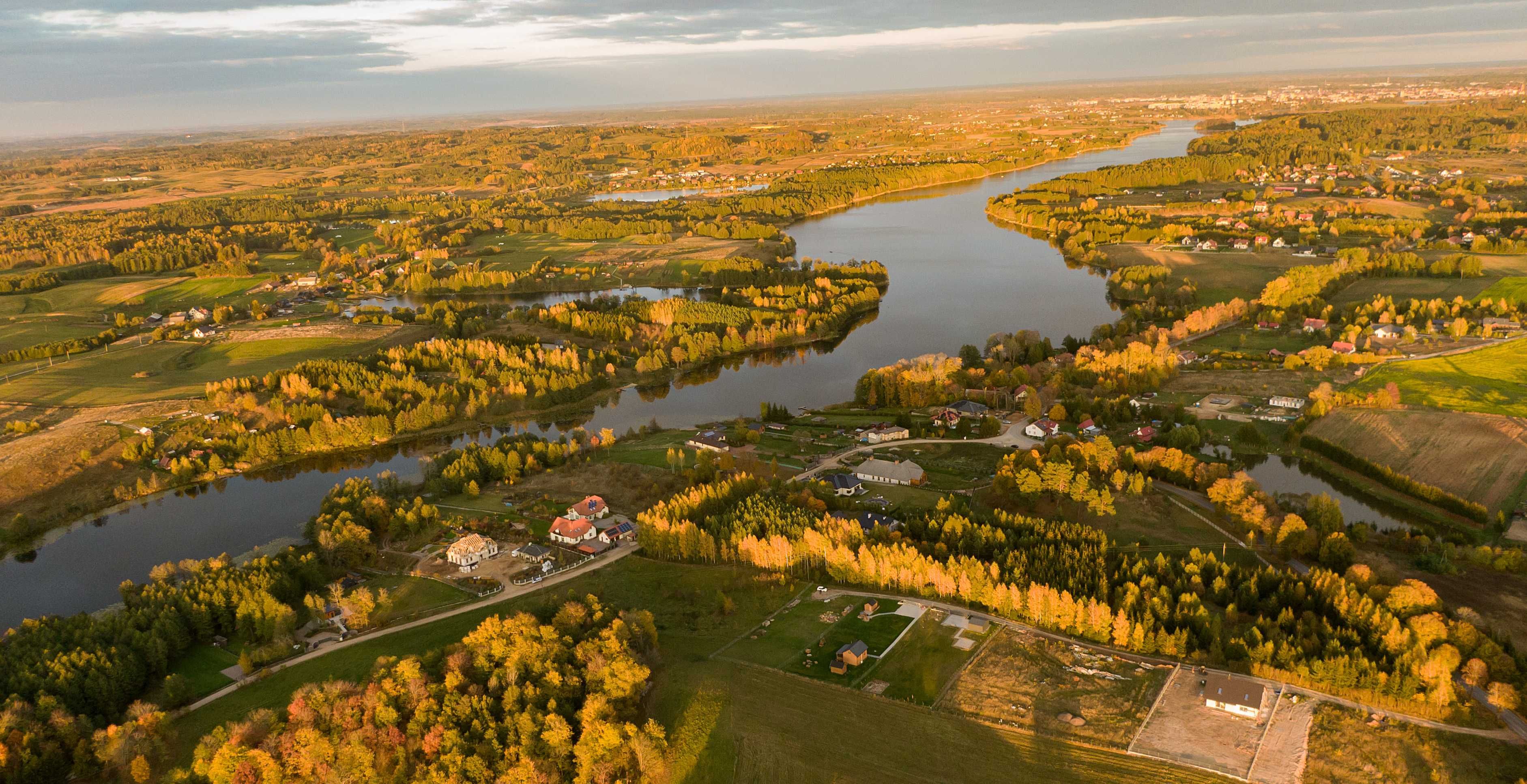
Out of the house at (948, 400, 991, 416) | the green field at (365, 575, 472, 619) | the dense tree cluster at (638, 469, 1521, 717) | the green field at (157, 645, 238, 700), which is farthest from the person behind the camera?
the house at (948, 400, 991, 416)

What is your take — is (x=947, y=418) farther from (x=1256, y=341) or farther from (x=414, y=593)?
(x=414, y=593)

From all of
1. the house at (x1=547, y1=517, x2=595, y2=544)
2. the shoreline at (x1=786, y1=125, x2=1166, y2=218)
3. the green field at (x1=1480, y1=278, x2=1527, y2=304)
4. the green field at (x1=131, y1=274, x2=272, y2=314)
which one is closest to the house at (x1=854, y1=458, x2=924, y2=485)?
the house at (x1=547, y1=517, x2=595, y2=544)

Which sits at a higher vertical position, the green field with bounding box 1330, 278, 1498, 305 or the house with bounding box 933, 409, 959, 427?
the green field with bounding box 1330, 278, 1498, 305

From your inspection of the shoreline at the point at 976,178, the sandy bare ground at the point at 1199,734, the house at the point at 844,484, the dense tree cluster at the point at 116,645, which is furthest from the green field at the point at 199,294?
the sandy bare ground at the point at 1199,734

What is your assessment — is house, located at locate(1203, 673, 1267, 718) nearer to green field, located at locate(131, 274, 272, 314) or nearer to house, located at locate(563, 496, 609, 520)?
house, located at locate(563, 496, 609, 520)

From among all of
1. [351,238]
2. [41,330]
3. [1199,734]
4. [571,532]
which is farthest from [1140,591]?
[351,238]

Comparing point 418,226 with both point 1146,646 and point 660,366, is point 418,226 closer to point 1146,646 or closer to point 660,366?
point 660,366
